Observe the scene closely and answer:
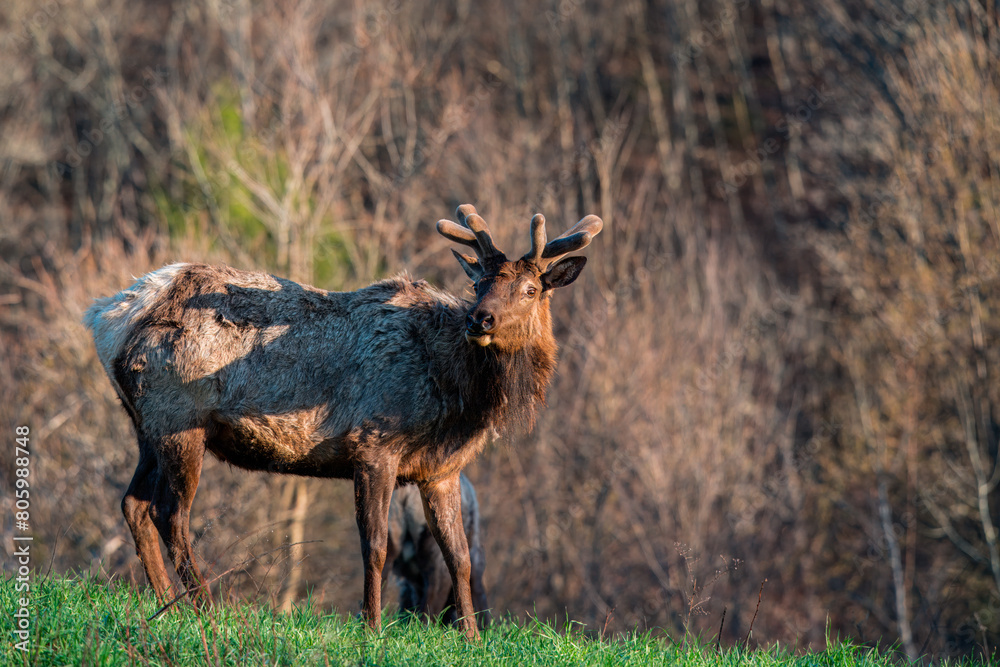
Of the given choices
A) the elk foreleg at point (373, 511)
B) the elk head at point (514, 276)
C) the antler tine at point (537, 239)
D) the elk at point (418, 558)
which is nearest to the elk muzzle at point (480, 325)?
the elk head at point (514, 276)

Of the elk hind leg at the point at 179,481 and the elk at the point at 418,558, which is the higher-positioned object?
the elk hind leg at the point at 179,481

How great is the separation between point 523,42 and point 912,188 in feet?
40.5

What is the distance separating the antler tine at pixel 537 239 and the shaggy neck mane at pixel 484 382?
67 cm

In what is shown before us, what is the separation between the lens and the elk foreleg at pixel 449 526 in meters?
7.74

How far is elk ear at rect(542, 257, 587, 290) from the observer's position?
26.0 feet

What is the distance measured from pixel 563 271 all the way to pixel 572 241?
318 millimetres

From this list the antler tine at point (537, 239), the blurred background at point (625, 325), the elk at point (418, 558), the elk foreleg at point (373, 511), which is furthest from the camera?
the blurred background at point (625, 325)

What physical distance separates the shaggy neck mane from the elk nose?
519 mm

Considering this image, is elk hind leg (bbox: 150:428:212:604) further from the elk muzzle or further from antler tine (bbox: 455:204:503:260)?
antler tine (bbox: 455:204:503:260)

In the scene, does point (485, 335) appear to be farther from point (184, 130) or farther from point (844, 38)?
point (844, 38)

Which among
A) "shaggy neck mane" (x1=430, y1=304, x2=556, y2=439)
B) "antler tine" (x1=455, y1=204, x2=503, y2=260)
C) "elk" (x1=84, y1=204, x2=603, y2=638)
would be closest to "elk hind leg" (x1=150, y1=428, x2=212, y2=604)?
"elk" (x1=84, y1=204, x2=603, y2=638)

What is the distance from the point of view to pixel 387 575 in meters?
9.92

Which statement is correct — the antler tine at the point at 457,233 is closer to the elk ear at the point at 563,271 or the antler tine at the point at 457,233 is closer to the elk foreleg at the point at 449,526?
the elk ear at the point at 563,271

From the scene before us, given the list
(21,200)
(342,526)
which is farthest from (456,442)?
(21,200)
